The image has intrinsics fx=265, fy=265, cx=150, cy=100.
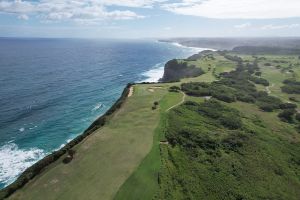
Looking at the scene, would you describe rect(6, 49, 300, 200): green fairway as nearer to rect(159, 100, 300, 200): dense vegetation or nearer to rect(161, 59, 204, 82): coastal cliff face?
rect(159, 100, 300, 200): dense vegetation

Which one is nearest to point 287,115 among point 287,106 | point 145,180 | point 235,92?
point 287,106

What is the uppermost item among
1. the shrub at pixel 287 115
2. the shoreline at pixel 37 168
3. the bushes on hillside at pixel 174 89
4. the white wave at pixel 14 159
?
the bushes on hillside at pixel 174 89

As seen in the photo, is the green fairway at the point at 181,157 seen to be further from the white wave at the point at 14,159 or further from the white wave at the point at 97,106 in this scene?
the white wave at the point at 97,106

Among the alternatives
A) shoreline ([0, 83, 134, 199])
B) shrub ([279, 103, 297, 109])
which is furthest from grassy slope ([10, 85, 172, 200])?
shrub ([279, 103, 297, 109])

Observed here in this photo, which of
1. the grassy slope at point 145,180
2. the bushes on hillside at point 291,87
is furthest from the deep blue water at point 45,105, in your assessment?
the bushes on hillside at point 291,87

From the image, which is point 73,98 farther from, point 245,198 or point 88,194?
point 245,198

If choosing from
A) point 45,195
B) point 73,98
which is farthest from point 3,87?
point 45,195
